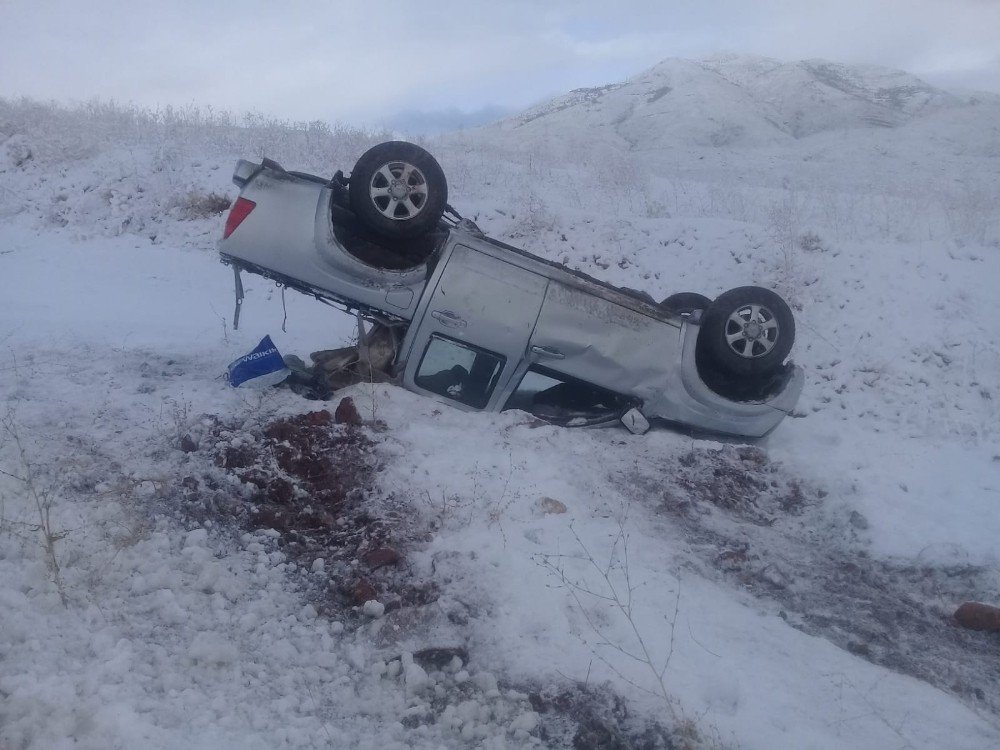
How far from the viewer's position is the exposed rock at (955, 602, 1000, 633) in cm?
409

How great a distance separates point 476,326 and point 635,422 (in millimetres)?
1572

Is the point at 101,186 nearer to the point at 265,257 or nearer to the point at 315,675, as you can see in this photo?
the point at 265,257

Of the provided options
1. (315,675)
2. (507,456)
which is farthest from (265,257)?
(315,675)

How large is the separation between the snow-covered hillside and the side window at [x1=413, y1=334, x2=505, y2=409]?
0.74 feet

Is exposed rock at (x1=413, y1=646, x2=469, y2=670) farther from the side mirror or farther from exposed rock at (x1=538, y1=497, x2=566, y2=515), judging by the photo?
the side mirror

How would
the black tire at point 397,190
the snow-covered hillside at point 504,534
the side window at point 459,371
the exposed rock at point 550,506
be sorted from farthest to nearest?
the side window at point 459,371
the black tire at point 397,190
the exposed rock at point 550,506
the snow-covered hillside at point 504,534

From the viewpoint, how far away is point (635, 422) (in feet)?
20.2

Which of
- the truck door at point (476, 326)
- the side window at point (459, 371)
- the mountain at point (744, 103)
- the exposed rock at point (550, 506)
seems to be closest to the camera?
the exposed rock at point (550, 506)

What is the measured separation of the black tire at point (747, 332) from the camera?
20.4 feet

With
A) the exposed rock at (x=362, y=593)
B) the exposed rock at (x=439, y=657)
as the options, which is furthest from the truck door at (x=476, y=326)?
the exposed rock at (x=439, y=657)

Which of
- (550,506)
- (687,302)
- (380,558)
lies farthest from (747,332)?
(380,558)

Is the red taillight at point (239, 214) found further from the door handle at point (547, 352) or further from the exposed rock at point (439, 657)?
the exposed rock at point (439, 657)

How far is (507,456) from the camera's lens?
527cm

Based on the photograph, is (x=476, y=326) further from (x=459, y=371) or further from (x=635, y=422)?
(x=635, y=422)
